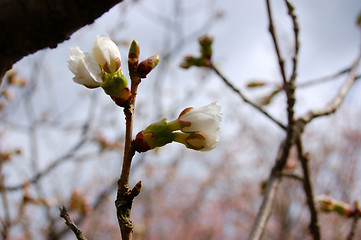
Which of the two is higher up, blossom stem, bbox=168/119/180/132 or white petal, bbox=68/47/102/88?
white petal, bbox=68/47/102/88

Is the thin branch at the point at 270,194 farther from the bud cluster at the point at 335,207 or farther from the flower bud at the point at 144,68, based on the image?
the flower bud at the point at 144,68

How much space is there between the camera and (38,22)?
0.40 metres

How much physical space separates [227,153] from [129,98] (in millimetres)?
11976

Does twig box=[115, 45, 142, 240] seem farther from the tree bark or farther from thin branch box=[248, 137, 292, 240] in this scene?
thin branch box=[248, 137, 292, 240]

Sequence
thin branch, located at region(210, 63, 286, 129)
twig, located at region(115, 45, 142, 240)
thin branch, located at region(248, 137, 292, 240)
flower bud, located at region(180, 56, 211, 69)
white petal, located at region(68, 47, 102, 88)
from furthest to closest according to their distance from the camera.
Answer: flower bud, located at region(180, 56, 211, 69)
thin branch, located at region(210, 63, 286, 129)
thin branch, located at region(248, 137, 292, 240)
white petal, located at region(68, 47, 102, 88)
twig, located at region(115, 45, 142, 240)

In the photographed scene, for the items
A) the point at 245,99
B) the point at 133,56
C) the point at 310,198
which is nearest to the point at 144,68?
the point at 133,56

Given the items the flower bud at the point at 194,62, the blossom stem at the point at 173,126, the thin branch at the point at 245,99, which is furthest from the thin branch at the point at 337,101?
the blossom stem at the point at 173,126

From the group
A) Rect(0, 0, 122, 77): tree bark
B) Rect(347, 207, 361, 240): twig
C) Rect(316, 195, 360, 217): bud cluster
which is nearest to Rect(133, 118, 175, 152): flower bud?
Rect(0, 0, 122, 77): tree bark

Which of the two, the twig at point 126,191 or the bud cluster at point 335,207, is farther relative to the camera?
the bud cluster at point 335,207

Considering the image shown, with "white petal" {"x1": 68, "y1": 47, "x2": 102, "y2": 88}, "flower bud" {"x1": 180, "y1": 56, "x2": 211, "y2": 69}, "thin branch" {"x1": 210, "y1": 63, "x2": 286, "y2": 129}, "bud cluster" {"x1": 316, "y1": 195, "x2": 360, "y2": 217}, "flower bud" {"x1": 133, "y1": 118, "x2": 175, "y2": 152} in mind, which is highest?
"flower bud" {"x1": 180, "y1": 56, "x2": 211, "y2": 69}

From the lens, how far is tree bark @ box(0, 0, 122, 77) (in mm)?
384

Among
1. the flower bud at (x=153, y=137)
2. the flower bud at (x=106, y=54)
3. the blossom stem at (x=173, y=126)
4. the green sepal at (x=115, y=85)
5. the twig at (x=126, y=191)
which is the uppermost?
the flower bud at (x=106, y=54)

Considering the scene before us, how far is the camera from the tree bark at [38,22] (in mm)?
384

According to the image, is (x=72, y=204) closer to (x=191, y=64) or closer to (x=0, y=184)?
(x=0, y=184)
